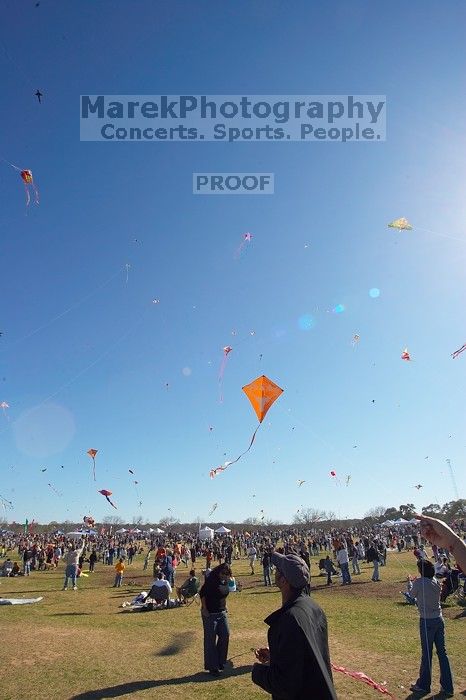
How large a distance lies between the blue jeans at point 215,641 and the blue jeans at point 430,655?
3068 millimetres

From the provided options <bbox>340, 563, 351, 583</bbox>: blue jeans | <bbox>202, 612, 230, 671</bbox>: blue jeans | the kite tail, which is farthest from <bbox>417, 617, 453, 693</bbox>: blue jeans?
<bbox>340, 563, 351, 583</bbox>: blue jeans

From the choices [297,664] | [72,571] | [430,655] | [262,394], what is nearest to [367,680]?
[430,655]

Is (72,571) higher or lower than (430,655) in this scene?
lower

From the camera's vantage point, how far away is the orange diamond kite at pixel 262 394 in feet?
48.4

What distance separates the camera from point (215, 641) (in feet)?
25.5

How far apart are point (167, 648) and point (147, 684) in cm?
224

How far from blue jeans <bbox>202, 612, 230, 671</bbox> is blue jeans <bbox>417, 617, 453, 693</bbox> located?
10.1ft

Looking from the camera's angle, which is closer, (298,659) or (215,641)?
(298,659)

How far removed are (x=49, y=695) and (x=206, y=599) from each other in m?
2.60

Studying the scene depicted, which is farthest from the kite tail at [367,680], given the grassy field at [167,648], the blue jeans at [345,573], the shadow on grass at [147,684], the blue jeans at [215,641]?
the blue jeans at [345,573]

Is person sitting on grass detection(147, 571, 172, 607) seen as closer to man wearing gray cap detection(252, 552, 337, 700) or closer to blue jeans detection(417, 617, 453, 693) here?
blue jeans detection(417, 617, 453, 693)

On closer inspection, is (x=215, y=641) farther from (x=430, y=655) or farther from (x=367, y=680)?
(x=430, y=655)

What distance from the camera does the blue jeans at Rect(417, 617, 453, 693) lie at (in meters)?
6.65

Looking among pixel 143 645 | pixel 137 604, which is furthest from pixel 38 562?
pixel 143 645
